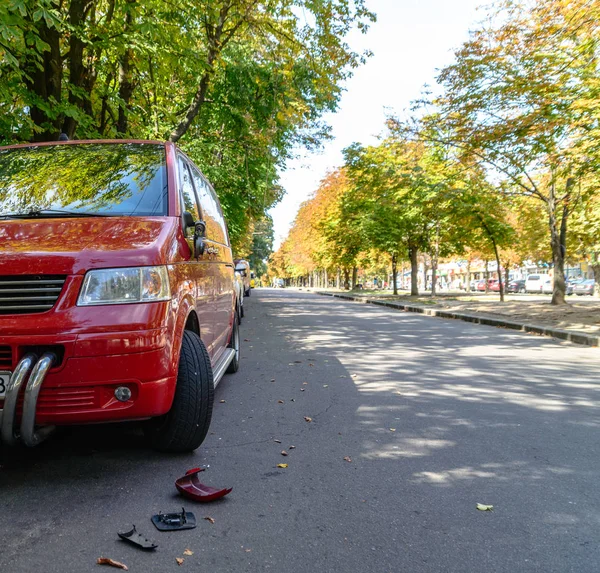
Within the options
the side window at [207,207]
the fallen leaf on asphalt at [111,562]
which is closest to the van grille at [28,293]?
the fallen leaf on asphalt at [111,562]

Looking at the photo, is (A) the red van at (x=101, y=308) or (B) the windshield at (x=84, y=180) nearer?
(A) the red van at (x=101, y=308)

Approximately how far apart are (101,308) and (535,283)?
5141cm

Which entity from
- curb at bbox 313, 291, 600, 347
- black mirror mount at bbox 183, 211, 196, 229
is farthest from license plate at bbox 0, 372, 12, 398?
curb at bbox 313, 291, 600, 347

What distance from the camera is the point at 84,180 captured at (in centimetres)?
381

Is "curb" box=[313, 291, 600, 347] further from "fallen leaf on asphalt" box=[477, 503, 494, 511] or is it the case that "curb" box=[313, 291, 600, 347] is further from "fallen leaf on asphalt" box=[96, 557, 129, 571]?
"fallen leaf on asphalt" box=[96, 557, 129, 571]

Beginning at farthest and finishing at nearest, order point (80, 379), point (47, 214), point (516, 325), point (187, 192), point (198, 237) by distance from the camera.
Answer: point (516, 325) → point (187, 192) → point (198, 237) → point (47, 214) → point (80, 379)

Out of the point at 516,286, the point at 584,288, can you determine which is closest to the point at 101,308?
the point at 584,288

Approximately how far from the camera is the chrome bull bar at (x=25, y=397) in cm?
260

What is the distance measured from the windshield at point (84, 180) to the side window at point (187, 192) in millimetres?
164

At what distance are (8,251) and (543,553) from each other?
307cm

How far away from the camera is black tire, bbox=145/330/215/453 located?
3254 millimetres

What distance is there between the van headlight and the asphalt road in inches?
42.1

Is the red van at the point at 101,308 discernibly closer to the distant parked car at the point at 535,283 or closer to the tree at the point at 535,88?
the tree at the point at 535,88

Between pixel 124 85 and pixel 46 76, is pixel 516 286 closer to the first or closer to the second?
pixel 124 85
